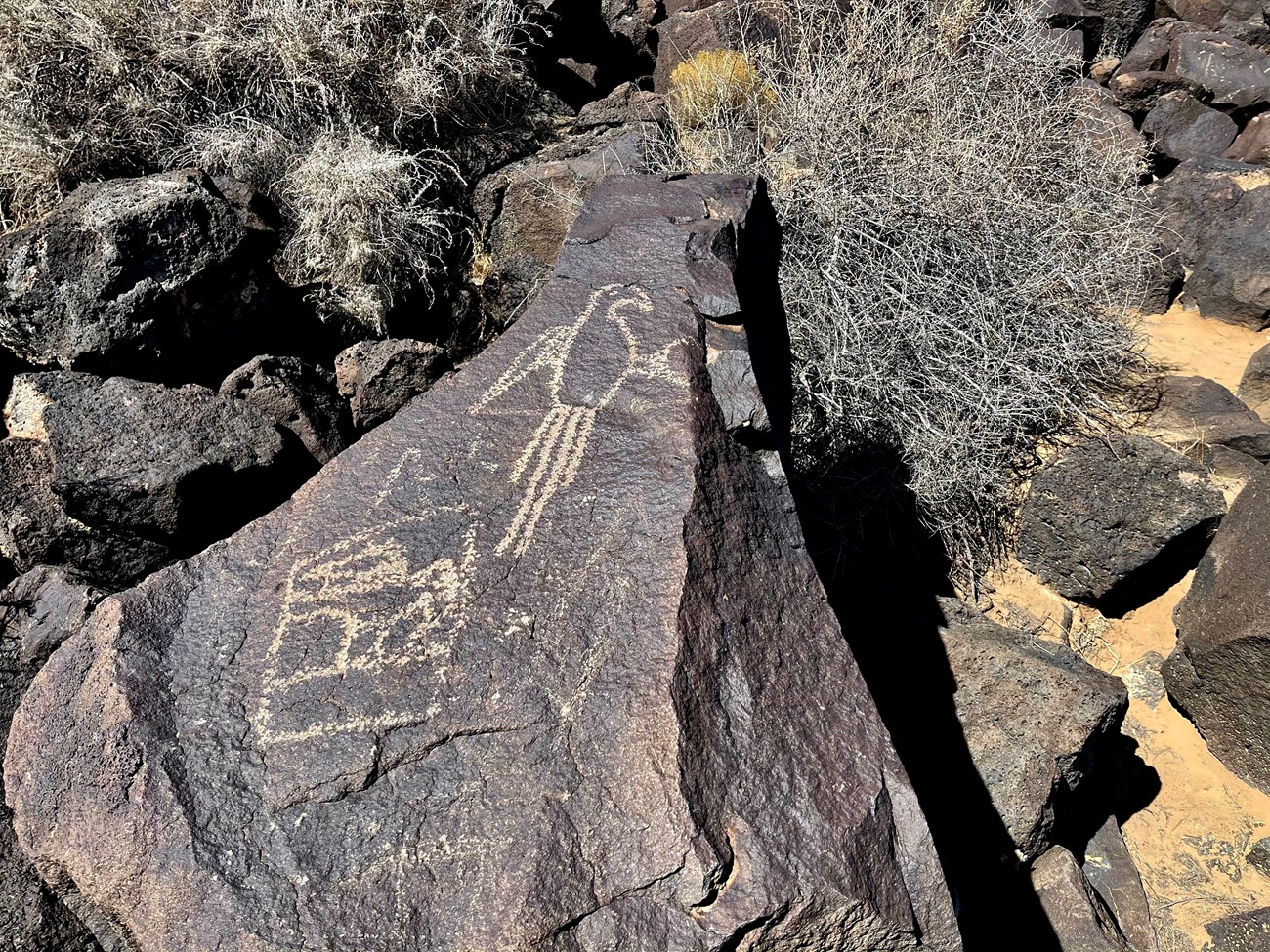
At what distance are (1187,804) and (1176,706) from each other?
0.35 metres

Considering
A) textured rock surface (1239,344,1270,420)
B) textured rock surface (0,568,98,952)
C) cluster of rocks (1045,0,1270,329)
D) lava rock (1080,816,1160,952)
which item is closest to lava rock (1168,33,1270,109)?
cluster of rocks (1045,0,1270,329)

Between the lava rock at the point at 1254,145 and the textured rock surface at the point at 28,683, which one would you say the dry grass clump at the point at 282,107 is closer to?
the textured rock surface at the point at 28,683

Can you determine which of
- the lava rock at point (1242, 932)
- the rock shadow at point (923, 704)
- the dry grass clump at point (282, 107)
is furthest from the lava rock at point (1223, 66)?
the lava rock at point (1242, 932)

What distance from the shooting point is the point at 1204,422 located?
3748 mm

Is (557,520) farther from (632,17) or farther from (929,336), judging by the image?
(632,17)

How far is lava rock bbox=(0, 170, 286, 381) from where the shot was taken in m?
2.91

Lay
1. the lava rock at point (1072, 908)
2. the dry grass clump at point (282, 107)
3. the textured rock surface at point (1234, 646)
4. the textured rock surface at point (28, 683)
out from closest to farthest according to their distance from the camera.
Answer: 1. the textured rock surface at point (28, 683)
2. the lava rock at point (1072, 908)
3. the textured rock surface at point (1234, 646)
4. the dry grass clump at point (282, 107)

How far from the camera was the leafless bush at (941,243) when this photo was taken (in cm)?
358

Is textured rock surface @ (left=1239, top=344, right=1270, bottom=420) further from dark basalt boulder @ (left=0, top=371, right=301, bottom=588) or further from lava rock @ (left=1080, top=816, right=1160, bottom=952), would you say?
dark basalt boulder @ (left=0, top=371, right=301, bottom=588)

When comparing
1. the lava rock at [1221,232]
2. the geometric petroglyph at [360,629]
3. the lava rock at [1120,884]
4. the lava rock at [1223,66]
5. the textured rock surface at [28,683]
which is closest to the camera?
the geometric petroglyph at [360,629]

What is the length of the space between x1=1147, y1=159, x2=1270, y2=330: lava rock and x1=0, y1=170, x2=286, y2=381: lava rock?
4389mm

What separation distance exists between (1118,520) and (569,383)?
84.6 inches

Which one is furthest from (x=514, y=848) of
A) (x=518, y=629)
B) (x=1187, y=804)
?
(x=1187, y=804)

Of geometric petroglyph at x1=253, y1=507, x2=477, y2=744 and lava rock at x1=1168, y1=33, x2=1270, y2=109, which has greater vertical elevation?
lava rock at x1=1168, y1=33, x2=1270, y2=109
